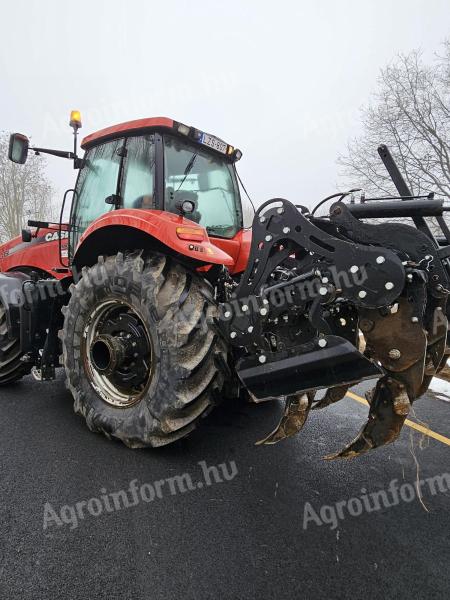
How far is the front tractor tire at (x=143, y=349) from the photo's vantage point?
2.26m

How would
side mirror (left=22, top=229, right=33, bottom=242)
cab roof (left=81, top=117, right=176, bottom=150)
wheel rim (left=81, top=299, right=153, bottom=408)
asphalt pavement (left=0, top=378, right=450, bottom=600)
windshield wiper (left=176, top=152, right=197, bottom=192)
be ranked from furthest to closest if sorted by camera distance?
side mirror (left=22, top=229, right=33, bottom=242)
windshield wiper (left=176, top=152, right=197, bottom=192)
cab roof (left=81, top=117, right=176, bottom=150)
wheel rim (left=81, top=299, right=153, bottom=408)
asphalt pavement (left=0, top=378, right=450, bottom=600)

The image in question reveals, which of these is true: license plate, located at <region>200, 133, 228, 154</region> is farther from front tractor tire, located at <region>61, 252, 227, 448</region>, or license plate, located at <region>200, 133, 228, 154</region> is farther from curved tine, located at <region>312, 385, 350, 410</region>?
curved tine, located at <region>312, 385, 350, 410</region>

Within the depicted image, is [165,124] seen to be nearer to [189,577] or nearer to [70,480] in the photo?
[70,480]

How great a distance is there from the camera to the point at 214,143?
3240mm

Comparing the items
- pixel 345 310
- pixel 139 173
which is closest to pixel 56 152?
pixel 139 173

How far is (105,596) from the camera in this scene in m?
1.47

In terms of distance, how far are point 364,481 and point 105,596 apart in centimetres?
151

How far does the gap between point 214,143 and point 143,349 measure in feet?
6.03

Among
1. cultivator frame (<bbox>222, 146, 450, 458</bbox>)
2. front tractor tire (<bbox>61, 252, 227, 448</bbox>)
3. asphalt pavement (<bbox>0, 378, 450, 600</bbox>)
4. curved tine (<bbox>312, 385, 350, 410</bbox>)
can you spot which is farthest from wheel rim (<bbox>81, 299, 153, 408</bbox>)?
curved tine (<bbox>312, 385, 350, 410</bbox>)

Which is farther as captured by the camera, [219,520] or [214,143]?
[214,143]

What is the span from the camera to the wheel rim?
8.54 ft

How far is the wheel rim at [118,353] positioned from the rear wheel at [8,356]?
51.8 inches

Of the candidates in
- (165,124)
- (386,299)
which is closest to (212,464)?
(386,299)

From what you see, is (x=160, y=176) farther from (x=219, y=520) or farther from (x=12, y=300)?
(x=219, y=520)
